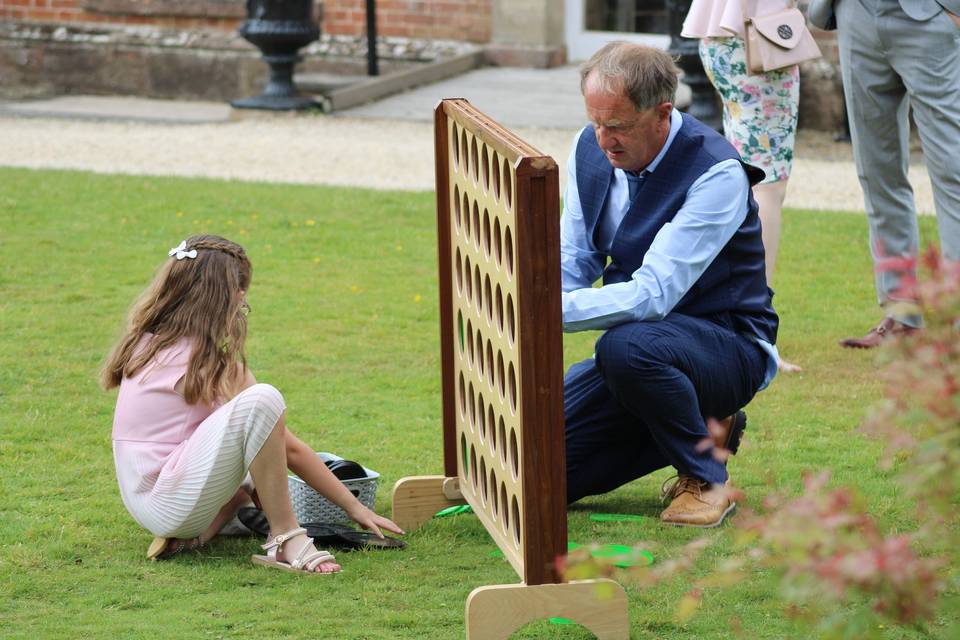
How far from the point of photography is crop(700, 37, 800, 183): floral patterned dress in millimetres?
5805

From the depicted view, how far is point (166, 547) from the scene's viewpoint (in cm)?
384

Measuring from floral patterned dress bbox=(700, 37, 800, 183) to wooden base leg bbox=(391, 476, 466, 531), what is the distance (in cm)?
229

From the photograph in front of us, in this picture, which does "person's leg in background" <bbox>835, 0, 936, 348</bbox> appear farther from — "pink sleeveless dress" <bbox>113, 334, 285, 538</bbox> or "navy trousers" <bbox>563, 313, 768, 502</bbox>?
"pink sleeveless dress" <bbox>113, 334, 285, 538</bbox>

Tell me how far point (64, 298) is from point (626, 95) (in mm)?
3949

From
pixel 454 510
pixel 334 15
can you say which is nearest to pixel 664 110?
pixel 454 510

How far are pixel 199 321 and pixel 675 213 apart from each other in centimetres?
128

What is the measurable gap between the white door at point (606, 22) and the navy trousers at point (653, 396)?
33.1ft

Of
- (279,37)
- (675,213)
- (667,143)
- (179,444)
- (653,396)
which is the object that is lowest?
(279,37)

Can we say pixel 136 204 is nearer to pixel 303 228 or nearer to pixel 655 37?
pixel 303 228

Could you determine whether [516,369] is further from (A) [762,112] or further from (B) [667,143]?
(A) [762,112]

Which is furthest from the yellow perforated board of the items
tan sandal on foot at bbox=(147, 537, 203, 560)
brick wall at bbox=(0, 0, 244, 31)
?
brick wall at bbox=(0, 0, 244, 31)

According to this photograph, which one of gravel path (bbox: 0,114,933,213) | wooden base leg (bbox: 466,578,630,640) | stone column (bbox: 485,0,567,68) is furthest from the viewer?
stone column (bbox: 485,0,567,68)

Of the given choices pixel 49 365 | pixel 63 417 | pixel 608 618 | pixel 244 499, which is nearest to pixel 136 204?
pixel 49 365

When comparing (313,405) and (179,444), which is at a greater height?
(179,444)
